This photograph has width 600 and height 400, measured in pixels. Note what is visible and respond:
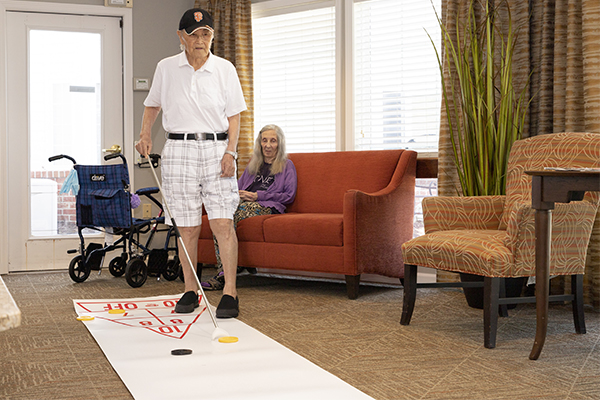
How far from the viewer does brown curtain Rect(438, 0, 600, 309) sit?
3.31m

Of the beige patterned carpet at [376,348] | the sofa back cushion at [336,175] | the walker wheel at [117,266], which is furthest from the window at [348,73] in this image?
the walker wheel at [117,266]

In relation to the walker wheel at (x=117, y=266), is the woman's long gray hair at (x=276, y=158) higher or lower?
higher

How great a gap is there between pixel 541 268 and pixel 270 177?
7.54ft

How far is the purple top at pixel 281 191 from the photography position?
4117mm

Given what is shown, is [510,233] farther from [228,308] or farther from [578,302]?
[228,308]

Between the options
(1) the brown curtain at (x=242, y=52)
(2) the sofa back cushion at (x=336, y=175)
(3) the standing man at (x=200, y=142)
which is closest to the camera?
(3) the standing man at (x=200, y=142)

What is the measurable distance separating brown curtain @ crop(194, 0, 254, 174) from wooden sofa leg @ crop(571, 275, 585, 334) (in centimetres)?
289

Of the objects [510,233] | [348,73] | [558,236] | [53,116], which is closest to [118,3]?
[53,116]

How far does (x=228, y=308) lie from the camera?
2.93 m

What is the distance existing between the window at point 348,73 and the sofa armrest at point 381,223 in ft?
1.62

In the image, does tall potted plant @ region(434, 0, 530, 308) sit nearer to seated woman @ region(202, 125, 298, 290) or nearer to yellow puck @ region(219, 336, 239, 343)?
seated woman @ region(202, 125, 298, 290)

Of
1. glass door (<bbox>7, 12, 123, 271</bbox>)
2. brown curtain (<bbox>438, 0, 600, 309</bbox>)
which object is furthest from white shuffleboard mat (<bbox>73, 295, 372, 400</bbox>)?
glass door (<bbox>7, 12, 123, 271</bbox>)

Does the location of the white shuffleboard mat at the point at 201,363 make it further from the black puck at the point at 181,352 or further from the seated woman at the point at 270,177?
the seated woman at the point at 270,177

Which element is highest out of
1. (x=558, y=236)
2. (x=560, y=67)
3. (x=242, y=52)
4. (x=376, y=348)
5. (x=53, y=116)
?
(x=242, y=52)
